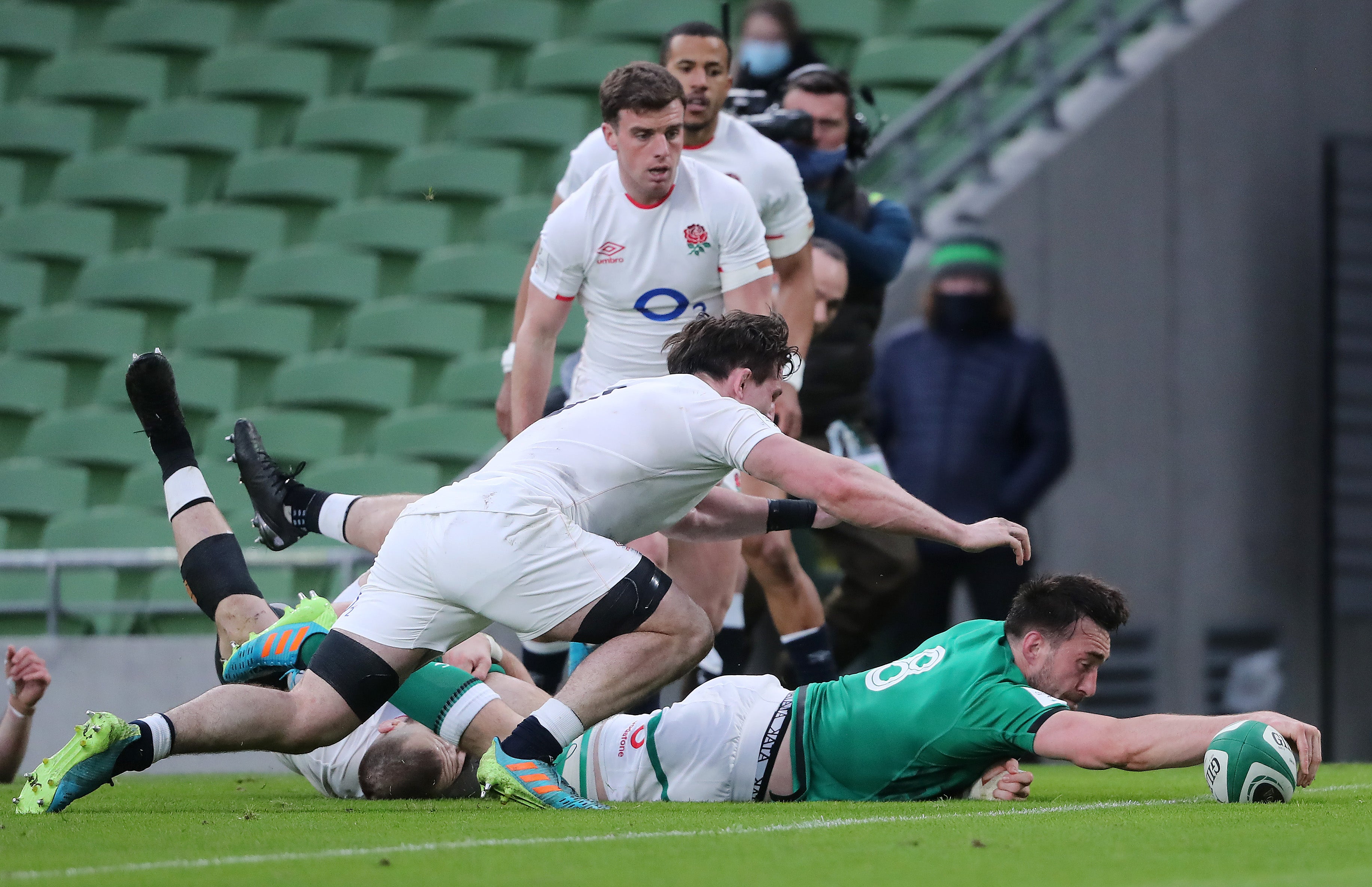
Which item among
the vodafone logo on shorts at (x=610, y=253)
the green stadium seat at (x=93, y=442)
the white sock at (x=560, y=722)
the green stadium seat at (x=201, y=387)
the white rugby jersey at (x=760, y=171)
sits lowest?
the white sock at (x=560, y=722)

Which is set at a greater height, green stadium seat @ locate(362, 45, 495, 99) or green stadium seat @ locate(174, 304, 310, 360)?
green stadium seat @ locate(362, 45, 495, 99)

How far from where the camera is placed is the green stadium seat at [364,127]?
458 inches

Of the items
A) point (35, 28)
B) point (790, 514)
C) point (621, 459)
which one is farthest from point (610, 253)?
point (35, 28)

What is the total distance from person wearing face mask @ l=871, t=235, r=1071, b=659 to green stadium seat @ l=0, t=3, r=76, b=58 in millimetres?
6469

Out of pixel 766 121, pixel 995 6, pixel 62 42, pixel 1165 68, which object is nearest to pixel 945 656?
pixel 766 121

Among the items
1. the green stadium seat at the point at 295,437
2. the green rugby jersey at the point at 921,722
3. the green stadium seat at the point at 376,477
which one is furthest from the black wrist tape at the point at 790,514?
the green stadium seat at the point at 295,437

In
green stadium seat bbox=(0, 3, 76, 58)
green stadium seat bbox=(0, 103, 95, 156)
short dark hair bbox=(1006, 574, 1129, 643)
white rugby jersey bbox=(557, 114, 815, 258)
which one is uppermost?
green stadium seat bbox=(0, 3, 76, 58)

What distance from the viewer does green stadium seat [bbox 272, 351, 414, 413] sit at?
10.4m

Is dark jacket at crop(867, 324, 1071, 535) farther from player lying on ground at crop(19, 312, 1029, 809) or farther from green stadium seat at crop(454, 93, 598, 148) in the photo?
player lying on ground at crop(19, 312, 1029, 809)

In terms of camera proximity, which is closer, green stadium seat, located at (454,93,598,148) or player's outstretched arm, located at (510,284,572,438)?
player's outstretched arm, located at (510,284,572,438)

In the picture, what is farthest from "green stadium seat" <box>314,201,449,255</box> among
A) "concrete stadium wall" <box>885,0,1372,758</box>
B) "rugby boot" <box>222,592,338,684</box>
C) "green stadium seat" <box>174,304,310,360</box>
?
"rugby boot" <box>222,592,338,684</box>

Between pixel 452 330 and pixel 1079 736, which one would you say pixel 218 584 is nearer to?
pixel 1079 736

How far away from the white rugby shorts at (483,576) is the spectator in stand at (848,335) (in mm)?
2918

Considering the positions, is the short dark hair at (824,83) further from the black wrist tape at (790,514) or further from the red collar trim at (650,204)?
the black wrist tape at (790,514)
